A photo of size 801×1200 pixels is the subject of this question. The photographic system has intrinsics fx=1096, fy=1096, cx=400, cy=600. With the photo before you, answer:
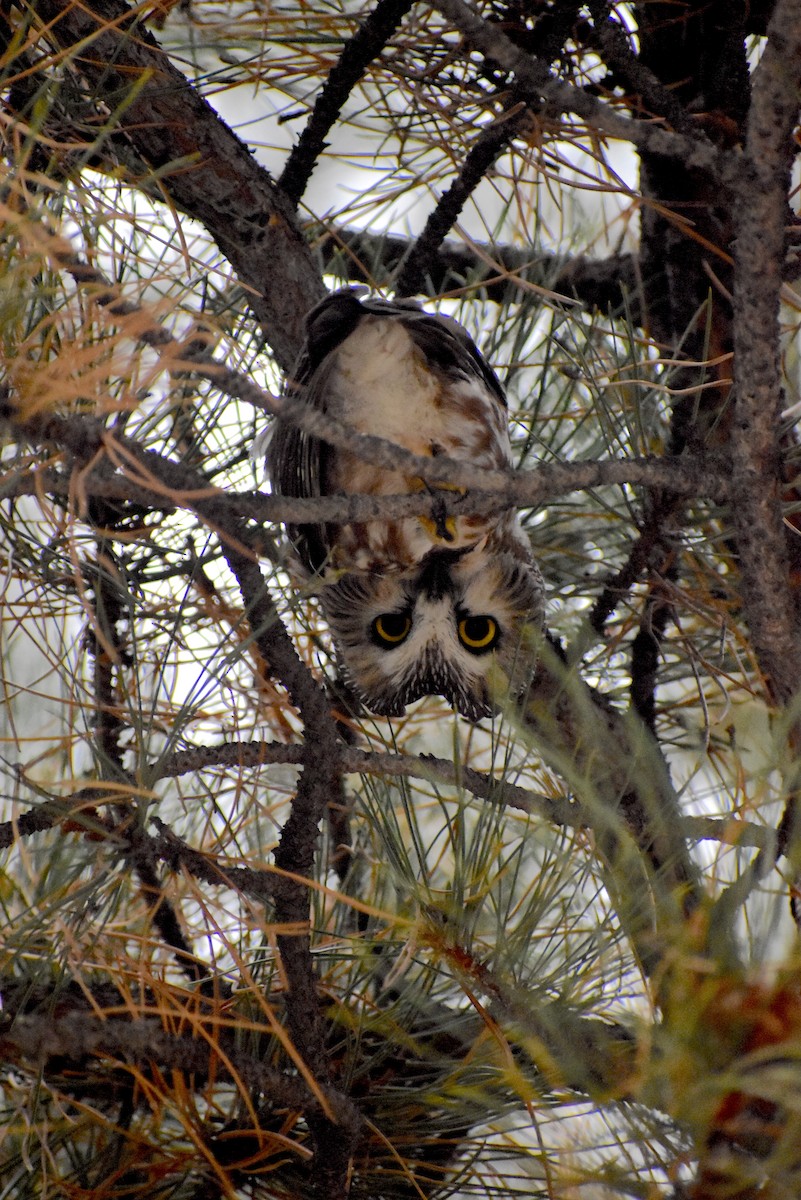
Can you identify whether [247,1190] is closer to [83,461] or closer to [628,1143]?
[628,1143]

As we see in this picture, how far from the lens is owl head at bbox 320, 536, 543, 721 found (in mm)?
1088

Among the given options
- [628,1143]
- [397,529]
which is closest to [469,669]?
[397,529]

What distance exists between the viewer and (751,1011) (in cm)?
50

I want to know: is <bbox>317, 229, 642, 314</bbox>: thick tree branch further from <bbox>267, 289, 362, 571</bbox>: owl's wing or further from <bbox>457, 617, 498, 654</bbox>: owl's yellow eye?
<bbox>457, 617, 498, 654</bbox>: owl's yellow eye

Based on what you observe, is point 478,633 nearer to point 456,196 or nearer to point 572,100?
point 456,196

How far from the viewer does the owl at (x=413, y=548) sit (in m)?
1.07

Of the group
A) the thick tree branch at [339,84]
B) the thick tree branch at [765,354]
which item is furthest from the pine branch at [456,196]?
the thick tree branch at [765,354]

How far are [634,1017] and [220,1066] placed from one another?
0.27m

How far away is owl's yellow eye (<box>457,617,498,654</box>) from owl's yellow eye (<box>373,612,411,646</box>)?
2.3 inches

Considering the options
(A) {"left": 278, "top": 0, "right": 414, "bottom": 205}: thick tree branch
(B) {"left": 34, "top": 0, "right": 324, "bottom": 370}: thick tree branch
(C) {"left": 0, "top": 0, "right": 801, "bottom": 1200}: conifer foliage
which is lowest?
(C) {"left": 0, "top": 0, "right": 801, "bottom": 1200}: conifer foliage

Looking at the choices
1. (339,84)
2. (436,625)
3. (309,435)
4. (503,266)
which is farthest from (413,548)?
(339,84)

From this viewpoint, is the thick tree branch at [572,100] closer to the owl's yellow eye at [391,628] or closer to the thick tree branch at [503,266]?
the thick tree branch at [503,266]

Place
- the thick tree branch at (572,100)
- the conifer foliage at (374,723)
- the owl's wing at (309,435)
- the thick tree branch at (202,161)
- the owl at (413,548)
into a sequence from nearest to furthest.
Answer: the conifer foliage at (374,723)
the thick tree branch at (572,100)
the thick tree branch at (202,161)
the owl's wing at (309,435)
the owl at (413,548)

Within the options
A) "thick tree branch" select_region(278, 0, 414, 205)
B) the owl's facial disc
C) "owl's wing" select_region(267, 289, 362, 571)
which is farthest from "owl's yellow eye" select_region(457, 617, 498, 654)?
"thick tree branch" select_region(278, 0, 414, 205)
